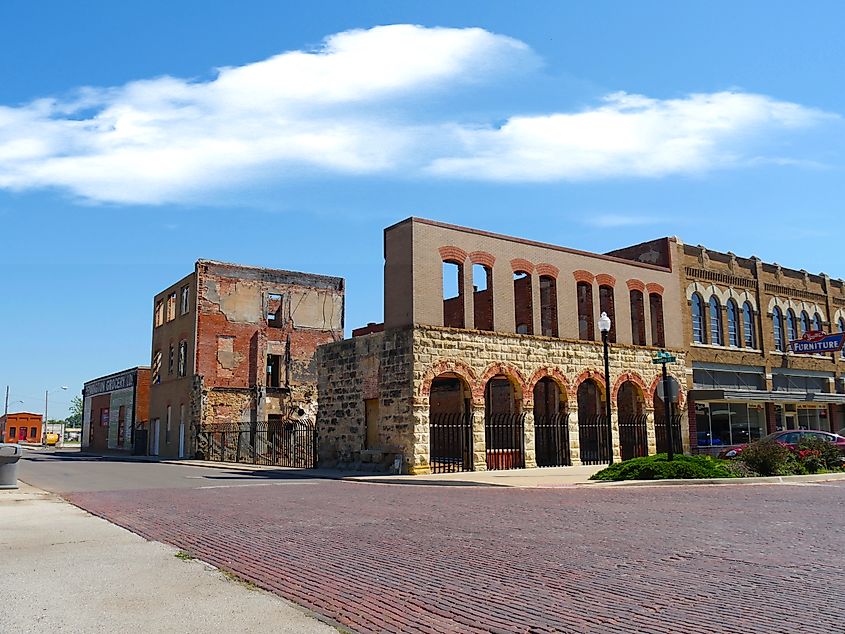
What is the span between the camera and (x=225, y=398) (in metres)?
40.5

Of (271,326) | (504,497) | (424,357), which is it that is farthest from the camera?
(271,326)

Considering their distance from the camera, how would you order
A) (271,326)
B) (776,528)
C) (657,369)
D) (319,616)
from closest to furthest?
(319,616)
(776,528)
(657,369)
(271,326)

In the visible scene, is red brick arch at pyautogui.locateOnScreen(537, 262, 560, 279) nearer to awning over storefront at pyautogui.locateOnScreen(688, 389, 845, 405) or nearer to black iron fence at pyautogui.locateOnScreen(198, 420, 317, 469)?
awning over storefront at pyautogui.locateOnScreen(688, 389, 845, 405)

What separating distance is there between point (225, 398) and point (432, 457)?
1758 cm

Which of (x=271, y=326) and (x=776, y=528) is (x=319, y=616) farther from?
(x=271, y=326)

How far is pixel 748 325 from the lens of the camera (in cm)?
3631

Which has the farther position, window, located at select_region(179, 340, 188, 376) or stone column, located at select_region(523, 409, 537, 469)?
window, located at select_region(179, 340, 188, 376)

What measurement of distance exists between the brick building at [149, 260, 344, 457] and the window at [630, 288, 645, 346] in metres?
17.8

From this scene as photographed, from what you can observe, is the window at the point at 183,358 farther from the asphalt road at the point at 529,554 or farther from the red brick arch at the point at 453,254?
the asphalt road at the point at 529,554

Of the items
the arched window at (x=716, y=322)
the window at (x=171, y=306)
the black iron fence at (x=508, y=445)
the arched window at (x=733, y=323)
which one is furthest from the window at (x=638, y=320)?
the window at (x=171, y=306)

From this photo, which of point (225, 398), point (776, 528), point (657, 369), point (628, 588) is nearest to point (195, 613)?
point (628, 588)

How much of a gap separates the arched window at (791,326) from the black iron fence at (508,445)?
19.0m

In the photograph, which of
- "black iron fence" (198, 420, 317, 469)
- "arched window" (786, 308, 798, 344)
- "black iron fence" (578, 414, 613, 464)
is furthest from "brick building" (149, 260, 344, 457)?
"arched window" (786, 308, 798, 344)

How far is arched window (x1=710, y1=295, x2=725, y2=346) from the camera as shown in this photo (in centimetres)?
3453
